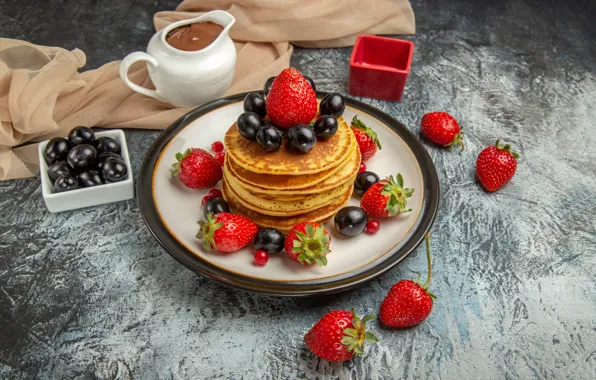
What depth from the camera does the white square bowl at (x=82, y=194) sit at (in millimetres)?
2203

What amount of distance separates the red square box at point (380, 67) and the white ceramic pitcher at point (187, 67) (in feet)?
1.76

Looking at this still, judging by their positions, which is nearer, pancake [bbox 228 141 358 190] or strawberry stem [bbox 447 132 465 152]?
pancake [bbox 228 141 358 190]

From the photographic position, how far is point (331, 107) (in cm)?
201

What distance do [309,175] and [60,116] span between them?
1.22 metres

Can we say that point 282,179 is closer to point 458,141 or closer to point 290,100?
point 290,100

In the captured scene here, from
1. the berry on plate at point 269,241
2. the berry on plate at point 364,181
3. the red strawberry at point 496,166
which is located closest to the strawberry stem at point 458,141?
the red strawberry at point 496,166

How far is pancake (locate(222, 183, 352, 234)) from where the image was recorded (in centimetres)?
204

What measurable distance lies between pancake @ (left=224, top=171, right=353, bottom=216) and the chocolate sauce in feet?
2.46

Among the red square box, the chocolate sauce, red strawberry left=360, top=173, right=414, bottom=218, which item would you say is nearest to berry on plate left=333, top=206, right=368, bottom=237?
red strawberry left=360, top=173, right=414, bottom=218

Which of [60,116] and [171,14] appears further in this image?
[171,14]

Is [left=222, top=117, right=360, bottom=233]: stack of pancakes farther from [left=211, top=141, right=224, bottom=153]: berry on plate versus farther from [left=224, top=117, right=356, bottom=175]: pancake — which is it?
[left=211, top=141, right=224, bottom=153]: berry on plate

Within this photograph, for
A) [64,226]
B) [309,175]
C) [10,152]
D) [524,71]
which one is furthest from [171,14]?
[524,71]

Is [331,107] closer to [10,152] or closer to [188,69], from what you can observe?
Result: [188,69]

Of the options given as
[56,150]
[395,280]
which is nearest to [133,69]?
[56,150]
